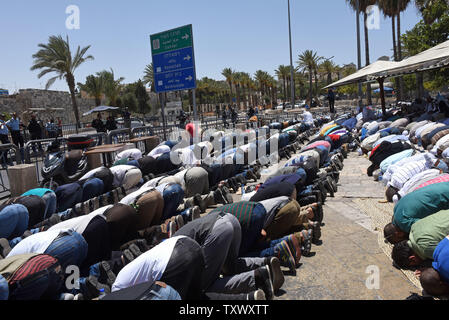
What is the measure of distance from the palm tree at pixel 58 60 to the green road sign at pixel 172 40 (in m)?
19.2

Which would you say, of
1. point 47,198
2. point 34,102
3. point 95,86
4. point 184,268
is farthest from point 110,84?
point 184,268

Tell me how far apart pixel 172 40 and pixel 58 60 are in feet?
66.0

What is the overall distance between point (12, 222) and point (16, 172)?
132 inches

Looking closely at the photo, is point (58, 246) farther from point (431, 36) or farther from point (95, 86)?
point (95, 86)

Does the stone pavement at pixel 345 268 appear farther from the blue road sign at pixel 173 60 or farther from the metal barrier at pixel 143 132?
the metal barrier at pixel 143 132

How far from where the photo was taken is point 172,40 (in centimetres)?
1238

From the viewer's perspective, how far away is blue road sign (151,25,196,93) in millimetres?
12141

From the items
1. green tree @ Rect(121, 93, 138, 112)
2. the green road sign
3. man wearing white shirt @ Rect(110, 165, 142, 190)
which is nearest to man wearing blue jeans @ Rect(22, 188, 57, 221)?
man wearing white shirt @ Rect(110, 165, 142, 190)

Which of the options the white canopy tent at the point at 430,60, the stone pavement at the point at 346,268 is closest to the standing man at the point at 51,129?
the white canopy tent at the point at 430,60

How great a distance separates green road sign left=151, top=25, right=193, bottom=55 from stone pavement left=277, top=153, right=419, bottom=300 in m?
8.32

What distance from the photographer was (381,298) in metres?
3.43

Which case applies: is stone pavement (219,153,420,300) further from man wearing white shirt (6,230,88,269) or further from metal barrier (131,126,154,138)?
metal barrier (131,126,154,138)
